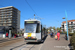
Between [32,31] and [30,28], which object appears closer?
[32,31]

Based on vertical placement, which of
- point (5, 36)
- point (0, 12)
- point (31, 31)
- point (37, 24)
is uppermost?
point (0, 12)

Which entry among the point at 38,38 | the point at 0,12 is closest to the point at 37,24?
the point at 38,38

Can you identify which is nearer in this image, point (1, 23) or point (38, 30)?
point (38, 30)

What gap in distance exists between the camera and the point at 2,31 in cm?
2747

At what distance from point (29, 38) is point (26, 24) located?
6.24 feet

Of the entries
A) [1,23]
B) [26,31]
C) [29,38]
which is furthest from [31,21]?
[1,23]

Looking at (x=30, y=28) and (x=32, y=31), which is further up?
(x=30, y=28)

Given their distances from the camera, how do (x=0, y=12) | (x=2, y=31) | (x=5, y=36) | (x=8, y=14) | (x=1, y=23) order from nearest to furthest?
(x=5, y=36) → (x=0, y=12) → (x=2, y=31) → (x=8, y=14) → (x=1, y=23)

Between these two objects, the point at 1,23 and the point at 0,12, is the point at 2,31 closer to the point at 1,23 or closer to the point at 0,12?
the point at 0,12

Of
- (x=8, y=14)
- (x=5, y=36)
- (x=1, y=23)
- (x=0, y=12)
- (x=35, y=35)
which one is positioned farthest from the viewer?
(x=1, y=23)

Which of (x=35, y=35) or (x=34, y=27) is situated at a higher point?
(x=34, y=27)

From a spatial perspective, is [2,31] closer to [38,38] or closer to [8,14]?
[8,14]

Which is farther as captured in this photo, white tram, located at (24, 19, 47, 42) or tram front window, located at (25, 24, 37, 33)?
tram front window, located at (25, 24, 37, 33)

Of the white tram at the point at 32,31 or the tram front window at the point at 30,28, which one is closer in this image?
the white tram at the point at 32,31
